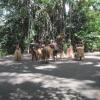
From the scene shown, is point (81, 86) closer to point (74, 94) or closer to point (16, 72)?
point (74, 94)

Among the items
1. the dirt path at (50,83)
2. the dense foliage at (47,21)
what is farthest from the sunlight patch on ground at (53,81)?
the dense foliage at (47,21)

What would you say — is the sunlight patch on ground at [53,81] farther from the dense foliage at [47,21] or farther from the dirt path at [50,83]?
the dense foliage at [47,21]

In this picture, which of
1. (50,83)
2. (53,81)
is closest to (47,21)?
(53,81)

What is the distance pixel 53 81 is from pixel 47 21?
49.4ft

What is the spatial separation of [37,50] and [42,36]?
8.63 metres

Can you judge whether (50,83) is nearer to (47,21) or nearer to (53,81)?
(53,81)

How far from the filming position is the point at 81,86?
11.0 metres

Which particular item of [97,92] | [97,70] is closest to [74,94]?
[97,92]

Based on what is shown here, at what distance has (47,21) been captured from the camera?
87.5ft

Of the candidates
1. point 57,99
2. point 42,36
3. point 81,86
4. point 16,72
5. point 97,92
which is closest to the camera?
point 57,99

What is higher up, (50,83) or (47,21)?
(47,21)

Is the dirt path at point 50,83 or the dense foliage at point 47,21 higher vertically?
the dense foliage at point 47,21

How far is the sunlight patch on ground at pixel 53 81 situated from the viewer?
1045 centimetres

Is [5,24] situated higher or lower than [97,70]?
higher
